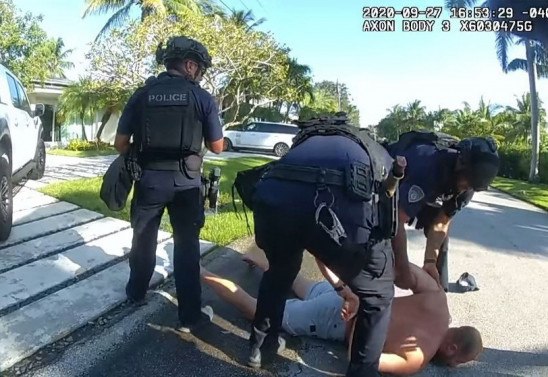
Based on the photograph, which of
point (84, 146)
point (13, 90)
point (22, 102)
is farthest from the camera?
point (84, 146)

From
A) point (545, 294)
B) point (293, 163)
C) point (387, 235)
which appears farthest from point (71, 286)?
point (545, 294)

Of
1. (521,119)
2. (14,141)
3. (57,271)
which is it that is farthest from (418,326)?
(521,119)

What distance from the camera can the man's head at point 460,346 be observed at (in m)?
2.96

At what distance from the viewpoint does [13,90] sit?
6.90 meters

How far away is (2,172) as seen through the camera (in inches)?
200

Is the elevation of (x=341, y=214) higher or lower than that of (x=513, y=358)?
higher

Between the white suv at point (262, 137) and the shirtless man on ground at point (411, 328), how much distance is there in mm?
21030

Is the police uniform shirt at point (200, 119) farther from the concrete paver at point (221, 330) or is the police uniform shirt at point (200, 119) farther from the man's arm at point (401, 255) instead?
the man's arm at point (401, 255)

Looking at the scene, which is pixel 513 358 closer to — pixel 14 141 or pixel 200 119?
pixel 200 119

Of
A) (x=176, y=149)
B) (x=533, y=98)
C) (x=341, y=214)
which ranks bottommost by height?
(x=341, y=214)

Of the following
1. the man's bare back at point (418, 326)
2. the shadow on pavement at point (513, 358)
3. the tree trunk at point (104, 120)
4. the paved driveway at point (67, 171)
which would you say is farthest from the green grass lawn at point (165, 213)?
the tree trunk at point (104, 120)

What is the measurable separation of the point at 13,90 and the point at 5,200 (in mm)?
2574

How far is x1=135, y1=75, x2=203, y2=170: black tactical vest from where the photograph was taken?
10.4ft

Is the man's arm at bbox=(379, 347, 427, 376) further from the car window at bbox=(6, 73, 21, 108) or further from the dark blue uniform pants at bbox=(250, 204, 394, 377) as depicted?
the car window at bbox=(6, 73, 21, 108)
